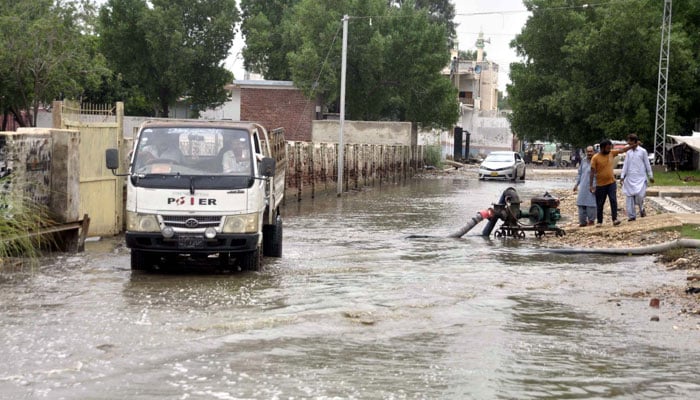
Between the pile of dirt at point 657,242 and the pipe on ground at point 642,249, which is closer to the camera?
the pile of dirt at point 657,242

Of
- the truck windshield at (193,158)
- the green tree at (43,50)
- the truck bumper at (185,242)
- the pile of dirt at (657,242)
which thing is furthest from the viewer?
the green tree at (43,50)

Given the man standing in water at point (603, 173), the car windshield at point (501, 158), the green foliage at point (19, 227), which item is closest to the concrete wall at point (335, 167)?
the car windshield at point (501, 158)

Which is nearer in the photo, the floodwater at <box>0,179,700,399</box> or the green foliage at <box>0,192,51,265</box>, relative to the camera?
the floodwater at <box>0,179,700,399</box>

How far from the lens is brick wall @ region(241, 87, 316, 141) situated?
61781mm

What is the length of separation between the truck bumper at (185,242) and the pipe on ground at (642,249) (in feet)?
19.9

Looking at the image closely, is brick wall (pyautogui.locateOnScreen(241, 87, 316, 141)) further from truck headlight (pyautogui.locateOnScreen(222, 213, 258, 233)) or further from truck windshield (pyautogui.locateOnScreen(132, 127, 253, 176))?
truck headlight (pyautogui.locateOnScreen(222, 213, 258, 233))

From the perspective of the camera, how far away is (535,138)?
64.1m

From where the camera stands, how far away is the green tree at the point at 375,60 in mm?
59719

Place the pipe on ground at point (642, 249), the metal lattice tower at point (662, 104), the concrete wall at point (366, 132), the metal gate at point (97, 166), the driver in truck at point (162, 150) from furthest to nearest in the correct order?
the concrete wall at point (366, 132), the metal lattice tower at point (662, 104), the metal gate at point (97, 166), the pipe on ground at point (642, 249), the driver in truck at point (162, 150)

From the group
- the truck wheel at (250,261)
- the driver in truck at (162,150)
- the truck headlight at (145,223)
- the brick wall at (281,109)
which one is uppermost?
the brick wall at (281,109)

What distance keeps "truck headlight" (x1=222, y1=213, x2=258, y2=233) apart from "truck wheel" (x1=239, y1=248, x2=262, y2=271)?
0.71 meters

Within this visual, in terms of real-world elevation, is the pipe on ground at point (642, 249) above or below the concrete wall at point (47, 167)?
below

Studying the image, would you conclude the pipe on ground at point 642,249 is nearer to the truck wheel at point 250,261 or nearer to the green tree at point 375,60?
the truck wheel at point 250,261

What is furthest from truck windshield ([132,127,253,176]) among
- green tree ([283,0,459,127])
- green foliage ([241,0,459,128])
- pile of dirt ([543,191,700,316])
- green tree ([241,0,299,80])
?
green tree ([241,0,299,80])
